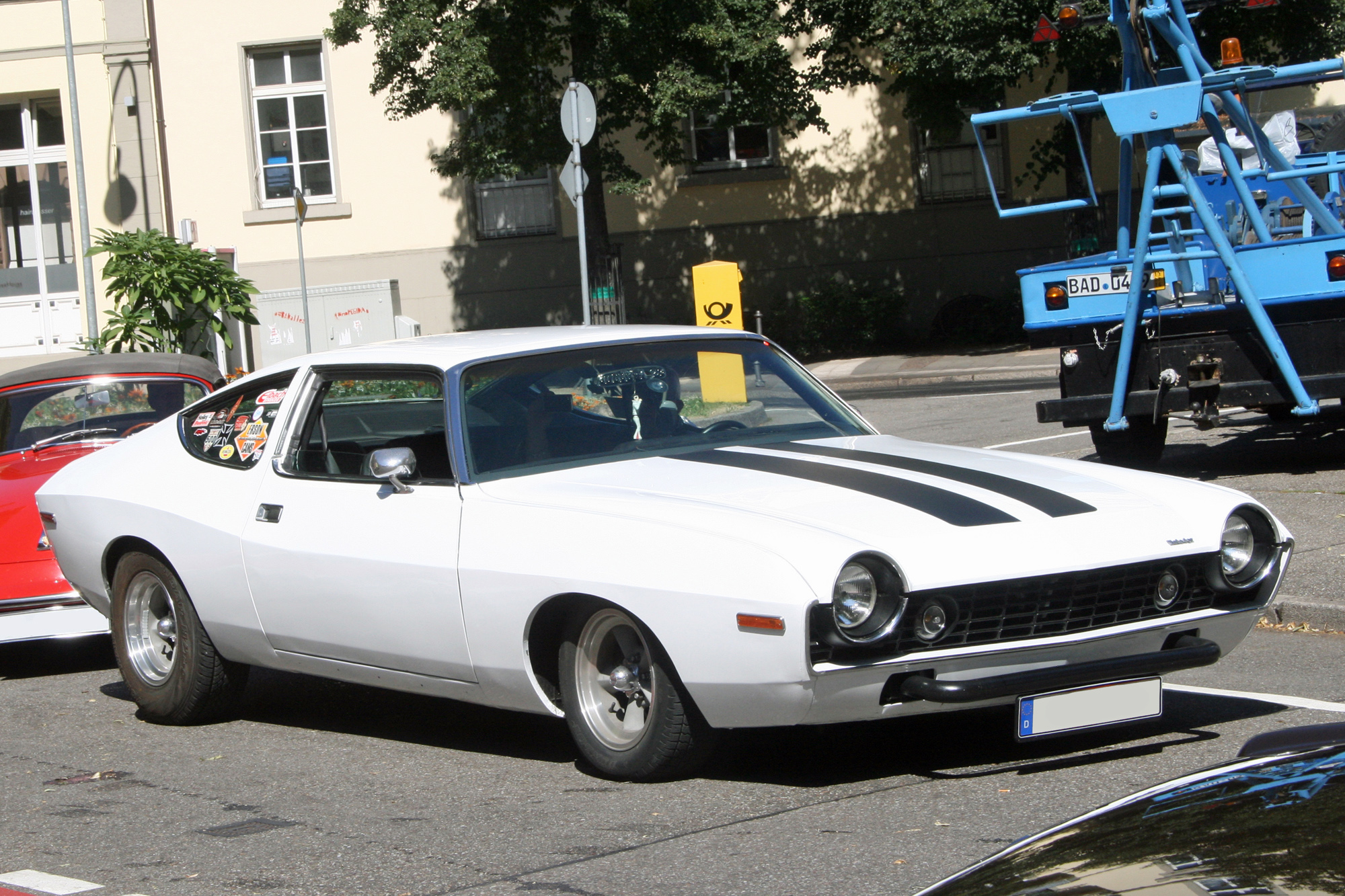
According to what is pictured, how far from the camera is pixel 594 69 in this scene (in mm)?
23734

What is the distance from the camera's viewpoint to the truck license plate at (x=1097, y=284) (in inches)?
397

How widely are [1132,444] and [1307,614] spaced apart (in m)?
4.00

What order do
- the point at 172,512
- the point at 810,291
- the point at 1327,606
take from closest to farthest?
the point at 172,512 → the point at 1327,606 → the point at 810,291

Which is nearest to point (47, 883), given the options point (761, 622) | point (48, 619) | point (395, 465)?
point (395, 465)

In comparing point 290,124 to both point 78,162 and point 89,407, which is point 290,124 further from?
point 89,407

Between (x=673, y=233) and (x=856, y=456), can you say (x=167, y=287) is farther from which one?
(x=673, y=233)

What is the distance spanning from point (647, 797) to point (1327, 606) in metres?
3.42

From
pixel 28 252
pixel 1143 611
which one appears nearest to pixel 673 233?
pixel 28 252

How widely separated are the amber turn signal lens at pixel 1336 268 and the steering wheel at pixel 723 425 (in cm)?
510

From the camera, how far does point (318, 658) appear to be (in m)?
5.69

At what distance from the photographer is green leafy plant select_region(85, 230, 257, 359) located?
1543 centimetres

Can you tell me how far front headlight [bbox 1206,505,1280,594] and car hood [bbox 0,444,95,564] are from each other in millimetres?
5126

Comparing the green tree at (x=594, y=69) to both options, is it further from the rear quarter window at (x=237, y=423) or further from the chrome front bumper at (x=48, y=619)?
the rear quarter window at (x=237, y=423)

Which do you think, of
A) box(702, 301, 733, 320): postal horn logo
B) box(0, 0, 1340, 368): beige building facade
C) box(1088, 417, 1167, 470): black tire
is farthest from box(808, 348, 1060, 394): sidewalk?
box(1088, 417, 1167, 470): black tire
